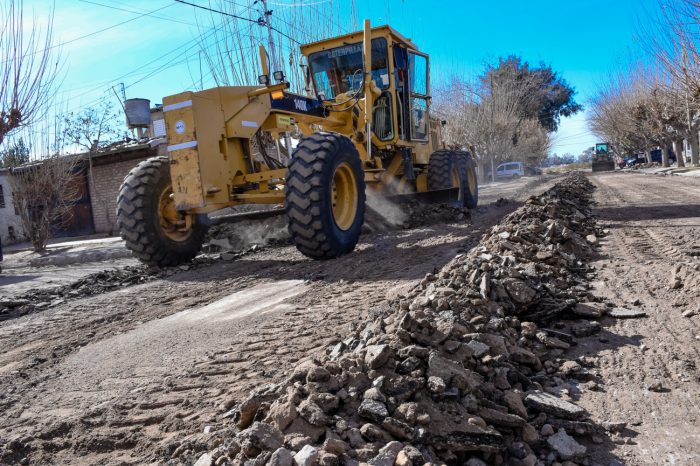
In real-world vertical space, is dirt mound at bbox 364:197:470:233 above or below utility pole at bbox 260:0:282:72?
below

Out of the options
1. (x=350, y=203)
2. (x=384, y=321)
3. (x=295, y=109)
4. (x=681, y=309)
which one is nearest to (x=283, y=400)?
(x=384, y=321)

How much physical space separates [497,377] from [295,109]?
5.32m

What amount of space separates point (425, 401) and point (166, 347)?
6.69ft

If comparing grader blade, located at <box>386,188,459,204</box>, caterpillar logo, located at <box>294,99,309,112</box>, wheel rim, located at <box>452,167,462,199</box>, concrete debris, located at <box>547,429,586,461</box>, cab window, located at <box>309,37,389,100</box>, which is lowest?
concrete debris, located at <box>547,429,586,461</box>

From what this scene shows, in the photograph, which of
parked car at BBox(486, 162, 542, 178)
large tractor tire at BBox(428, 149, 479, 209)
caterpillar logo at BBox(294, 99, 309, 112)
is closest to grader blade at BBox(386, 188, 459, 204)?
large tractor tire at BBox(428, 149, 479, 209)

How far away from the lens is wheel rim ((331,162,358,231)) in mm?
6867

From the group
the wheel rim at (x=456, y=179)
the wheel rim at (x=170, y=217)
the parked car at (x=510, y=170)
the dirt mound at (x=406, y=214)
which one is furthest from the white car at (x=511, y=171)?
the wheel rim at (x=170, y=217)

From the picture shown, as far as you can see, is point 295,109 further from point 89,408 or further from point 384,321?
point 89,408

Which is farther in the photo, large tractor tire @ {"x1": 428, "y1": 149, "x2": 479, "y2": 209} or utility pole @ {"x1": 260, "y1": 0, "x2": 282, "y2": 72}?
utility pole @ {"x1": 260, "y1": 0, "x2": 282, "y2": 72}

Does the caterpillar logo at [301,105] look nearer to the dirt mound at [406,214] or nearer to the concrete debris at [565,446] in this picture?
the dirt mound at [406,214]

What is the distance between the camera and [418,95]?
10016 mm

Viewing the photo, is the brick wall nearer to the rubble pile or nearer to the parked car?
the rubble pile

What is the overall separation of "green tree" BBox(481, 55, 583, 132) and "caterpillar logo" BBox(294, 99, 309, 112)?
44872 mm

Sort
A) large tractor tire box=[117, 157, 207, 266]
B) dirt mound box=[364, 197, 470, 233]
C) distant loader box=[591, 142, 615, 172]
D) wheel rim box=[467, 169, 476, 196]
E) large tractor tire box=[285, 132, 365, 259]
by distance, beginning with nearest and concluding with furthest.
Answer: large tractor tire box=[285, 132, 365, 259], large tractor tire box=[117, 157, 207, 266], dirt mound box=[364, 197, 470, 233], wheel rim box=[467, 169, 476, 196], distant loader box=[591, 142, 615, 172]
